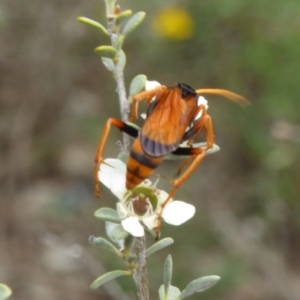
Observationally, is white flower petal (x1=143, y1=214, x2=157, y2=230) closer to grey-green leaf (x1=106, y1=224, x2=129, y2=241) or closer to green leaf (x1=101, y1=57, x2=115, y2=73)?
grey-green leaf (x1=106, y1=224, x2=129, y2=241)

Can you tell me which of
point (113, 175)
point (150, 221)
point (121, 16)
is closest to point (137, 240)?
point (150, 221)

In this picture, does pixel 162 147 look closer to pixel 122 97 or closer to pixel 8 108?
pixel 122 97

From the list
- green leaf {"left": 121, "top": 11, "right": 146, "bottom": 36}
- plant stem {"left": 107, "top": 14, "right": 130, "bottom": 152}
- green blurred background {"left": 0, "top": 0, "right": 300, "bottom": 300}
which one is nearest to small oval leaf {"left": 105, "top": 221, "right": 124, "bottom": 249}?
plant stem {"left": 107, "top": 14, "right": 130, "bottom": 152}

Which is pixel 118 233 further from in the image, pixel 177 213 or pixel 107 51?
pixel 107 51

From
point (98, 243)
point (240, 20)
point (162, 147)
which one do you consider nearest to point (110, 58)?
point (162, 147)

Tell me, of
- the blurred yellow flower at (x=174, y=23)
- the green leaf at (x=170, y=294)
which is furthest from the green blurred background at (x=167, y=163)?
the green leaf at (x=170, y=294)

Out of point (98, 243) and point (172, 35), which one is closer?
point (98, 243)
